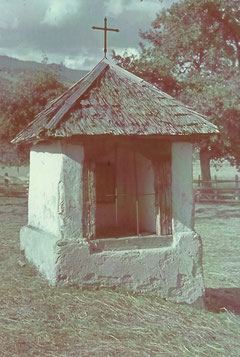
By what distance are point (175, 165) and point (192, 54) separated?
73.0 ft

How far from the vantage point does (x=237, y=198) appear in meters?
28.3

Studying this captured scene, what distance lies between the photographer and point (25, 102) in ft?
79.0

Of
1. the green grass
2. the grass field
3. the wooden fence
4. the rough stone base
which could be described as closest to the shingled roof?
the rough stone base

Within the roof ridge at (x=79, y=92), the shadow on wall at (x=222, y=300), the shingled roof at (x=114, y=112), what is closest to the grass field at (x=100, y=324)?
the shadow on wall at (x=222, y=300)

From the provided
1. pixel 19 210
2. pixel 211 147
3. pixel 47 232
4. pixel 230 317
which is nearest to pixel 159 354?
pixel 230 317

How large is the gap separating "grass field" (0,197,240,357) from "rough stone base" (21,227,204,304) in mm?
190

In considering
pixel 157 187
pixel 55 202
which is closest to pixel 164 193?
pixel 157 187

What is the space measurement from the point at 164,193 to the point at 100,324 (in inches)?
89.9

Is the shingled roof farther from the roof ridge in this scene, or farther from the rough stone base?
the rough stone base

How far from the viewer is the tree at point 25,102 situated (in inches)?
940

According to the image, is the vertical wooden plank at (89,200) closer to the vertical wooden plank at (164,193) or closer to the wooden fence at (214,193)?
the vertical wooden plank at (164,193)

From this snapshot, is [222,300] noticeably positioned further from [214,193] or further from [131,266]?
[214,193]

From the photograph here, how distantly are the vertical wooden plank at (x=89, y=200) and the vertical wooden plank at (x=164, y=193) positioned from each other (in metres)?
1.01

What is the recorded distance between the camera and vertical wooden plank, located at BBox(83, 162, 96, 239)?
6.96 meters
